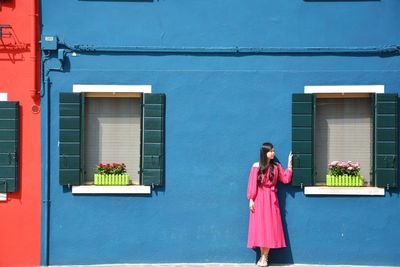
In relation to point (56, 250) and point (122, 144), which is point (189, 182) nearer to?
point (122, 144)

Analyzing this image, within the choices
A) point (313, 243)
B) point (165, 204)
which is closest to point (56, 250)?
point (165, 204)

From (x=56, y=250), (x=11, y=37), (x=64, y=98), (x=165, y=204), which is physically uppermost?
(x=11, y=37)

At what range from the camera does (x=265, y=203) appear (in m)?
9.36

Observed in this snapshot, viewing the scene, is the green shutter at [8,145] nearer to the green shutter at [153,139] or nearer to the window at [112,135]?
the window at [112,135]

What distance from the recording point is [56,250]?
9578mm

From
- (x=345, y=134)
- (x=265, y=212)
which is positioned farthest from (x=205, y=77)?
(x=345, y=134)

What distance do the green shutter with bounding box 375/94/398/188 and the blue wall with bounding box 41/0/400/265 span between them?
562 millimetres

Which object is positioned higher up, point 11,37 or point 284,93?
point 11,37

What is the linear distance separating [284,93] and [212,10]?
1605 millimetres

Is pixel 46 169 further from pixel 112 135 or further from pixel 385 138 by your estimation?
pixel 385 138

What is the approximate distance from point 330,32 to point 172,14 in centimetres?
232

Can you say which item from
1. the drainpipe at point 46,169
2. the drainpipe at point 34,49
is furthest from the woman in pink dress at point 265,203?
the drainpipe at point 34,49

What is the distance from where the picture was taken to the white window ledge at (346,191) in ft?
31.1

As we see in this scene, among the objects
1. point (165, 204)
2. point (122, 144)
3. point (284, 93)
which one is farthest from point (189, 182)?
point (284, 93)
